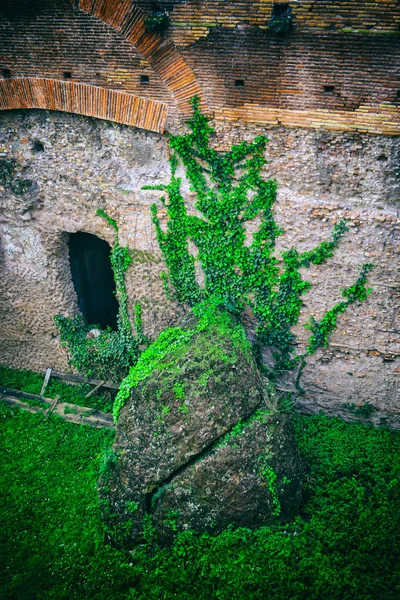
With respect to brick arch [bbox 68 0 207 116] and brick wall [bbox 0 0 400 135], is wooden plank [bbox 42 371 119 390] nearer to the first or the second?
brick wall [bbox 0 0 400 135]

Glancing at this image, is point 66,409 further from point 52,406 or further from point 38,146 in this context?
point 38,146

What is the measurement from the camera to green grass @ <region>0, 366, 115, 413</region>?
893 centimetres

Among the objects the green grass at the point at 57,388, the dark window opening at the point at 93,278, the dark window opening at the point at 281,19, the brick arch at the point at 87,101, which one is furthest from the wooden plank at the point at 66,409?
the dark window opening at the point at 281,19

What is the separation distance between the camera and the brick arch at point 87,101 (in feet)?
22.8

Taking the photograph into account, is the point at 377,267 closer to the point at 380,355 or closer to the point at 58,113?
the point at 380,355

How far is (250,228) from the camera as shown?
7.44 meters

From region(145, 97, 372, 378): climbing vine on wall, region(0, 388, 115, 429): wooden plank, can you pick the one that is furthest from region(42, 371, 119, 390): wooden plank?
region(145, 97, 372, 378): climbing vine on wall

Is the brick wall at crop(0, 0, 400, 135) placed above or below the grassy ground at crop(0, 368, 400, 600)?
above

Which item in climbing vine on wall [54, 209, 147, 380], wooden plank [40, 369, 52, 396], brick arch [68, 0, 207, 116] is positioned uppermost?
Result: brick arch [68, 0, 207, 116]

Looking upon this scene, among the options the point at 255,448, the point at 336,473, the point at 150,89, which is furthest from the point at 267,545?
the point at 150,89

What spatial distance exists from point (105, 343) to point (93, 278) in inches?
61.8

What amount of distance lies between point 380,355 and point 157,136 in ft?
16.9

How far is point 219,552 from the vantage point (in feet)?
19.3

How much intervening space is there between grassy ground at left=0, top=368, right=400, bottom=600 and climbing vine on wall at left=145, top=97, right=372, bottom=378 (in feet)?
7.07
